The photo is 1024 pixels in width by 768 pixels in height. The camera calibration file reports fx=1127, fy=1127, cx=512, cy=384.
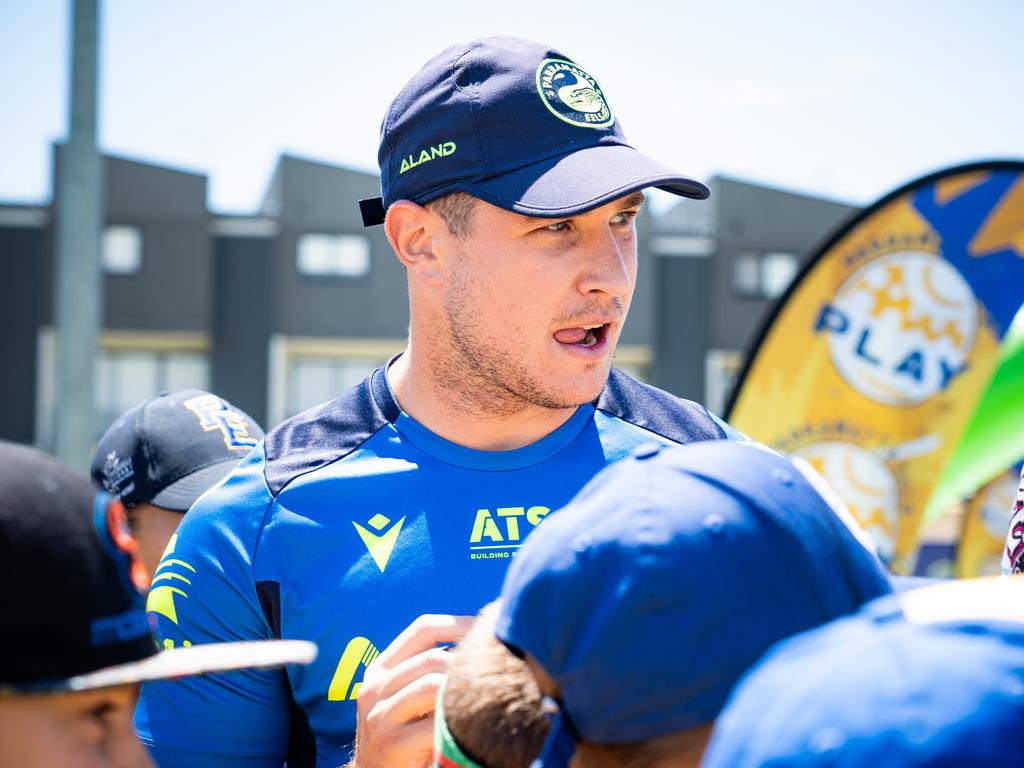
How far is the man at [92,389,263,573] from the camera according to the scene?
3113 millimetres

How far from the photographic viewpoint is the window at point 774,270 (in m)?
33.5

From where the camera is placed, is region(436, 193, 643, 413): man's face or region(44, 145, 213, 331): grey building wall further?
region(44, 145, 213, 331): grey building wall

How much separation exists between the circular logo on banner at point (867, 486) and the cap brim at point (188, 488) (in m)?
3.81

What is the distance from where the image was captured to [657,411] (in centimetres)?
254

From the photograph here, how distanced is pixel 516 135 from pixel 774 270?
32.6 metres

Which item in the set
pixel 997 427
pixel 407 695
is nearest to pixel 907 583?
pixel 407 695

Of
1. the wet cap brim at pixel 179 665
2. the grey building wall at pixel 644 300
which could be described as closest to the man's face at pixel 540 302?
the wet cap brim at pixel 179 665

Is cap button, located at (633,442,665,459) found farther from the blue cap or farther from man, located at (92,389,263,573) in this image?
man, located at (92,389,263,573)

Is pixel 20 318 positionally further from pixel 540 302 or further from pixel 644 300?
pixel 540 302

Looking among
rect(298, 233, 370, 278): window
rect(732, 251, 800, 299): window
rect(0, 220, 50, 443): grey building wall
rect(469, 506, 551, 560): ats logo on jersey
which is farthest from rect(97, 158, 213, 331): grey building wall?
rect(469, 506, 551, 560): ats logo on jersey

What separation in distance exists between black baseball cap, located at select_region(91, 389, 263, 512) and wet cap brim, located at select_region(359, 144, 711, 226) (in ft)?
4.03

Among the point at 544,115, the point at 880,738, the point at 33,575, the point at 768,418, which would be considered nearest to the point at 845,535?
the point at 880,738

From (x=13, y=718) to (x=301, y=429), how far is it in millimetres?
1262

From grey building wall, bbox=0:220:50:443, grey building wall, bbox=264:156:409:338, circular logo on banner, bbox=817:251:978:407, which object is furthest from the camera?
grey building wall, bbox=264:156:409:338
